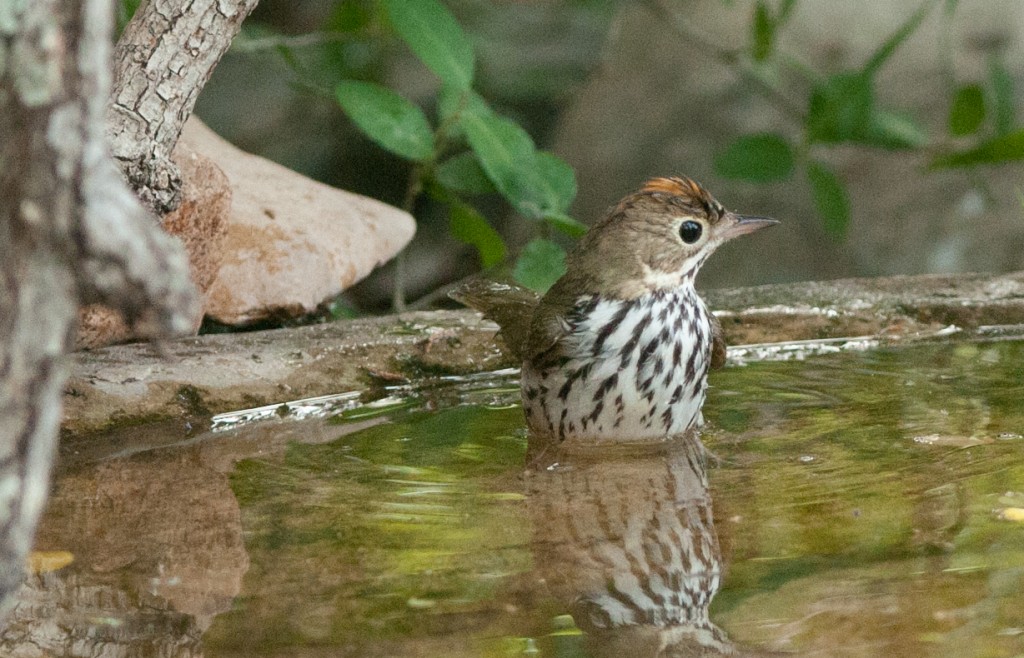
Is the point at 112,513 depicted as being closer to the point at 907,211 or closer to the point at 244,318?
the point at 244,318

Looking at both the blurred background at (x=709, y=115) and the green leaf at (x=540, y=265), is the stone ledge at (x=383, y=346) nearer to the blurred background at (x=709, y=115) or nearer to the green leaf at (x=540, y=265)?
the green leaf at (x=540, y=265)

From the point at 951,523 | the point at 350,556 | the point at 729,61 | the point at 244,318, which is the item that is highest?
the point at 729,61

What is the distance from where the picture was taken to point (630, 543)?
10.4ft

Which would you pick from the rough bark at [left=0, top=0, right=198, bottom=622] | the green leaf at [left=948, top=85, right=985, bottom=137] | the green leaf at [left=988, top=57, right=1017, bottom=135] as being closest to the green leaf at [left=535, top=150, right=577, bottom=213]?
the green leaf at [left=948, top=85, right=985, bottom=137]

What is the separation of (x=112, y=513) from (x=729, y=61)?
16.2 ft

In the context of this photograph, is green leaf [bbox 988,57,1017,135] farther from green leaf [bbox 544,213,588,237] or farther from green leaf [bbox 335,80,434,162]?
green leaf [bbox 335,80,434,162]

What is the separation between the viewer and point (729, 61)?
7477mm

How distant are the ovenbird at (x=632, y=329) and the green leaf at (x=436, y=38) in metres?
1.33

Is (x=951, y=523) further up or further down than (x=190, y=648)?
further up

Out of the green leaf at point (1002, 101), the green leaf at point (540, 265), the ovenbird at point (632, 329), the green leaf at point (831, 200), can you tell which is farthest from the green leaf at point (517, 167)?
the green leaf at point (1002, 101)

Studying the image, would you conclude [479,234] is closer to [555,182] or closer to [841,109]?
[555,182]

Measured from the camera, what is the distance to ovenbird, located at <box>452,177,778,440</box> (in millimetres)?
4078

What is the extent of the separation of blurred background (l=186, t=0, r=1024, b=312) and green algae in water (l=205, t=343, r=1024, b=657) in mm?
2895

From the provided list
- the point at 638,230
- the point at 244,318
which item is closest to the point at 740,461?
the point at 638,230
